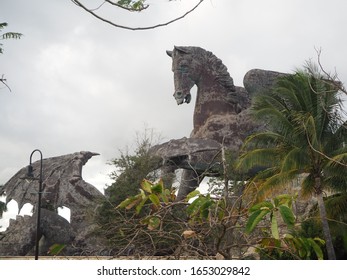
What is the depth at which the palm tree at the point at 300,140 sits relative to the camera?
1111 centimetres

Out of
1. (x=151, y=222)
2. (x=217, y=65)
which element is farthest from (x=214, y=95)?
(x=151, y=222)

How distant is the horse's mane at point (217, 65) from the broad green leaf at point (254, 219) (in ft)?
54.1

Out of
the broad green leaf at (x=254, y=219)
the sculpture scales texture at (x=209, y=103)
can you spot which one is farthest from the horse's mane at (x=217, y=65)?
the broad green leaf at (x=254, y=219)

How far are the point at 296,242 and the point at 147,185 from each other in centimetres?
106

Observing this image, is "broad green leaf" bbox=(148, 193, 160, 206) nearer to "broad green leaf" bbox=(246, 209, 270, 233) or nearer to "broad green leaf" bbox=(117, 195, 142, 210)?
"broad green leaf" bbox=(117, 195, 142, 210)

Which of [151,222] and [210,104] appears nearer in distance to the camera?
[151,222]

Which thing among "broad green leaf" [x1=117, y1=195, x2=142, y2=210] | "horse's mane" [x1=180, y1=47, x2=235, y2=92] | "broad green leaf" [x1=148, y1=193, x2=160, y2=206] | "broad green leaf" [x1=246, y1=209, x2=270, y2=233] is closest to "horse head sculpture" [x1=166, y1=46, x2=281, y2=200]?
"horse's mane" [x1=180, y1=47, x2=235, y2=92]

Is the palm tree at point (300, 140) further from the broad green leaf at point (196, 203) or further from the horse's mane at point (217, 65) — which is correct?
the broad green leaf at point (196, 203)

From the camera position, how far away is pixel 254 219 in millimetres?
2500

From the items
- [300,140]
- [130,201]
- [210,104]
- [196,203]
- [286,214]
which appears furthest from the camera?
[210,104]

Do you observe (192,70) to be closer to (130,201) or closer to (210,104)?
(210,104)

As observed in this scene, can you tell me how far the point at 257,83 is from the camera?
17297mm

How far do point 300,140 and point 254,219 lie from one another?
31.3 ft

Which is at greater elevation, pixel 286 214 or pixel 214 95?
pixel 214 95
